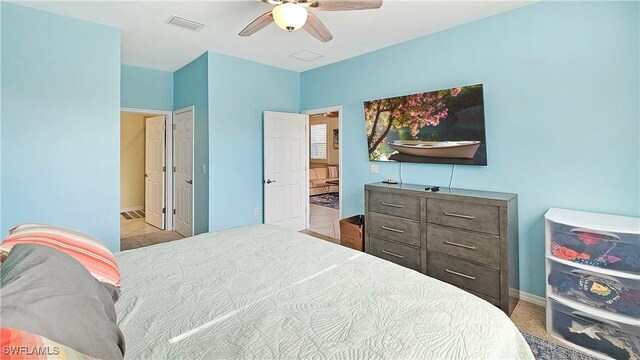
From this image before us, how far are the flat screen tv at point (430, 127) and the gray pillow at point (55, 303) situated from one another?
10.0 ft

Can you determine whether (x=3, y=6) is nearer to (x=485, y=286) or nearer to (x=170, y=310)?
(x=170, y=310)

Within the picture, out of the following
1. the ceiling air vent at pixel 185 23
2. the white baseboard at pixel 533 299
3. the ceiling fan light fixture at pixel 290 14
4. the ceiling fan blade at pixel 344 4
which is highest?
the ceiling air vent at pixel 185 23

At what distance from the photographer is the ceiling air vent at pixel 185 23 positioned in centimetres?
299

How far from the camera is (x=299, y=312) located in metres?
1.19

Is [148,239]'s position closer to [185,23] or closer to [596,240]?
[185,23]

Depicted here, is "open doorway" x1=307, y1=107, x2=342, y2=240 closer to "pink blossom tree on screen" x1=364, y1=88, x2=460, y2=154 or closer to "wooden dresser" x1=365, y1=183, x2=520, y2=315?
"pink blossom tree on screen" x1=364, y1=88, x2=460, y2=154

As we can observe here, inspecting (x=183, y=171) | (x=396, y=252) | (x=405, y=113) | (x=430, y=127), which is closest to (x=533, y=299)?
(x=396, y=252)

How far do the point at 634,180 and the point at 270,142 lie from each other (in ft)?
12.7

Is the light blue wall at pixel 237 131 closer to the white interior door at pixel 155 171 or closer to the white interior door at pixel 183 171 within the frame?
the white interior door at pixel 183 171

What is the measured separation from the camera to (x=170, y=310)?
122 cm

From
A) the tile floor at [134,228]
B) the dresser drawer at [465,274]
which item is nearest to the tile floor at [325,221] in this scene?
the dresser drawer at [465,274]

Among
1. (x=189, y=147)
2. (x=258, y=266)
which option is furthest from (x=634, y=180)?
(x=189, y=147)

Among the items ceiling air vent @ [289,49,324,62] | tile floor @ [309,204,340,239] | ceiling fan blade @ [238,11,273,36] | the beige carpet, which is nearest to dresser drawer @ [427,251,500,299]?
tile floor @ [309,204,340,239]

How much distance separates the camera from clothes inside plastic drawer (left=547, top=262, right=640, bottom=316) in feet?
6.25
